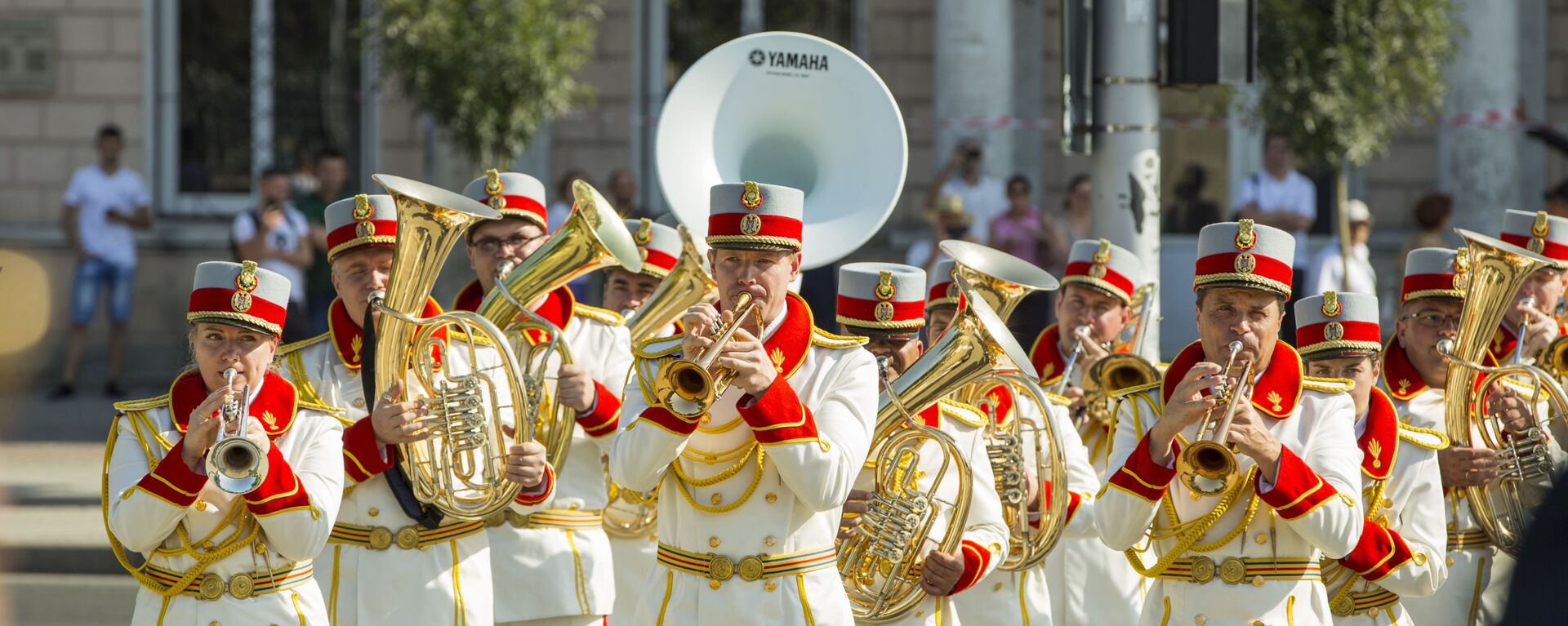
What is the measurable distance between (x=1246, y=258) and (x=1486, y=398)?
1.57 m

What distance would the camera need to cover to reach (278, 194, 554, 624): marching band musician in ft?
18.4

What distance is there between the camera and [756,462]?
4902 millimetres

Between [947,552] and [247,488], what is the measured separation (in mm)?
1895

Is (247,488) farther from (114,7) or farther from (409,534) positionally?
(114,7)

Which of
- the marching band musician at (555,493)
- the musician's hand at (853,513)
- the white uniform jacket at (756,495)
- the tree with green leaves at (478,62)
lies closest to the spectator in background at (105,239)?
the tree with green leaves at (478,62)

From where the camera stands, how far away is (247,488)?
458 centimetres

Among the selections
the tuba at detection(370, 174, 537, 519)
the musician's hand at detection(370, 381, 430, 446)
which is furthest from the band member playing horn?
the musician's hand at detection(370, 381, 430, 446)

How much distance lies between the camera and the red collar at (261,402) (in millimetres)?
4809

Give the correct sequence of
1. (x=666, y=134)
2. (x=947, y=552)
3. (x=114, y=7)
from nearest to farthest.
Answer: (x=947, y=552)
(x=666, y=134)
(x=114, y=7)

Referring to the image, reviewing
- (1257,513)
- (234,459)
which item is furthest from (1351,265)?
(234,459)

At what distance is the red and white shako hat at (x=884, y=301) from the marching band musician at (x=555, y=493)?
2.91 feet

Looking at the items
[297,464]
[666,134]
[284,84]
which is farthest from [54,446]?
[297,464]

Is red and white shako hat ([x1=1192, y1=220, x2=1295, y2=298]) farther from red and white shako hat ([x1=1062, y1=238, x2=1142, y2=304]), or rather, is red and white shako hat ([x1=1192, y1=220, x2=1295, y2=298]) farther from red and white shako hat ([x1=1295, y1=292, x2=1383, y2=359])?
red and white shako hat ([x1=1062, y1=238, x2=1142, y2=304])

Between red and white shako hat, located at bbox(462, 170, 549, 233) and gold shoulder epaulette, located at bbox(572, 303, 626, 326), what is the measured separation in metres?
0.30
